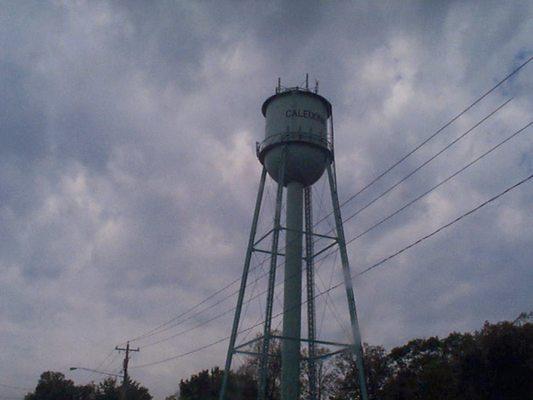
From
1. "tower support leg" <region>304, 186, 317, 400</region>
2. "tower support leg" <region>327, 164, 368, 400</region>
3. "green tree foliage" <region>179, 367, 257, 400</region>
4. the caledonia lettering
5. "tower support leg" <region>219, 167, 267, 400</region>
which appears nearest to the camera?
"tower support leg" <region>327, 164, 368, 400</region>

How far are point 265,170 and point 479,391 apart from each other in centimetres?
1617

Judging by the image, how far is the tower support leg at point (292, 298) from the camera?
26.1m

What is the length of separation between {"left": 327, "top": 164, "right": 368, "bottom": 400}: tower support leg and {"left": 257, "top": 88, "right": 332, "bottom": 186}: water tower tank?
43.9 inches

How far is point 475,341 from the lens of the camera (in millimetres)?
29875

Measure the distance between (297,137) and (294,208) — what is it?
12.1 ft

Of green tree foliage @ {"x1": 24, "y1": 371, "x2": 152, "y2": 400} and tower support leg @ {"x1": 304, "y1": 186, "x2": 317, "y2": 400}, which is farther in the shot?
green tree foliage @ {"x1": 24, "y1": 371, "x2": 152, "y2": 400}

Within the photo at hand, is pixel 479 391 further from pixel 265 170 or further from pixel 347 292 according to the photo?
pixel 265 170

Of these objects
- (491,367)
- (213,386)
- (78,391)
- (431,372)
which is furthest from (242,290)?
(78,391)

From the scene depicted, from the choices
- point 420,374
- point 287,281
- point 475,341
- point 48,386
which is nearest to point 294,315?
point 287,281

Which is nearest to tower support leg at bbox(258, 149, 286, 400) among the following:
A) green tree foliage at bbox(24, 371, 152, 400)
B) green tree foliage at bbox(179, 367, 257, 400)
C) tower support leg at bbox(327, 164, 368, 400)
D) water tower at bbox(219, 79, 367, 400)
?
A: water tower at bbox(219, 79, 367, 400)

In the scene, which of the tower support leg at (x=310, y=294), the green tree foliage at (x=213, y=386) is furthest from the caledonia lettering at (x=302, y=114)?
the green tree foliage at (x=213, y=386)

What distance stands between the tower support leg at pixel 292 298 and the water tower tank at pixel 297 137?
45.4 inches

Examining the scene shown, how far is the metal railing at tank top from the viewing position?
28442 millimetres

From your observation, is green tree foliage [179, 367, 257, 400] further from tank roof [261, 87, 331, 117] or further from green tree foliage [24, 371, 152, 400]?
tank roof [261, 87, 331, 117]
